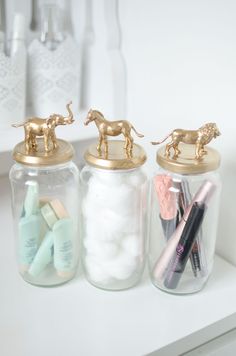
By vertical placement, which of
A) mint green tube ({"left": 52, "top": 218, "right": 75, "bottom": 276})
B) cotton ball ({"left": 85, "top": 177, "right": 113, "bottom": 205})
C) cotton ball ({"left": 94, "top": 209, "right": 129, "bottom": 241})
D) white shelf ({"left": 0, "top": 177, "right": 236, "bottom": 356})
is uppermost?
cotton ball ({"left": 85, "top": 177, "right": 113, "bottom": 205})

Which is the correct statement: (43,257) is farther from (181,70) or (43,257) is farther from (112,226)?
(181,70)

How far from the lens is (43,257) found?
53 centimetres

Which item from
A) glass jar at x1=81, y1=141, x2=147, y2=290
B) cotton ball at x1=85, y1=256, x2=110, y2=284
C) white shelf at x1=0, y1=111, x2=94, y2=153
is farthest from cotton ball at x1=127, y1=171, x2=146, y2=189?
white shelf at x1=0, y1=111, x2=94, y2=153

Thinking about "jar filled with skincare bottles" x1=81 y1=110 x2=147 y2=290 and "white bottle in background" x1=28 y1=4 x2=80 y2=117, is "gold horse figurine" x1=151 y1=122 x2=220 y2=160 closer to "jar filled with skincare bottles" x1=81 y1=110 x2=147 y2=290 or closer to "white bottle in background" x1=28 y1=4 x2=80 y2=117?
"jar filled with skincare bottles" x1=81 y1=110 x2=147 y2=290

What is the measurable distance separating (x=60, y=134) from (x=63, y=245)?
0.85 ft

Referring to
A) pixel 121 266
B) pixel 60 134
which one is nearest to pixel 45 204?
pixel 121 266

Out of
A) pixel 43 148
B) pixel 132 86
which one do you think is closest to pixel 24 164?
pixel 43 148

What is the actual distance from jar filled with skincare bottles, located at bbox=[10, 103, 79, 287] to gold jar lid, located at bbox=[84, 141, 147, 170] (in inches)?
1.1

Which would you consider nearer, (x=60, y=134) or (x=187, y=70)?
(x=187, y=70)

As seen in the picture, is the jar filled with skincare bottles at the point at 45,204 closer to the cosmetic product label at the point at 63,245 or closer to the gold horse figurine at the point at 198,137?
the cosmetic product label at the point at 63,245

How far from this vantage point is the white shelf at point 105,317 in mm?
458

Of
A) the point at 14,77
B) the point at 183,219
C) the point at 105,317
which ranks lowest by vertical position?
the point at 105,317

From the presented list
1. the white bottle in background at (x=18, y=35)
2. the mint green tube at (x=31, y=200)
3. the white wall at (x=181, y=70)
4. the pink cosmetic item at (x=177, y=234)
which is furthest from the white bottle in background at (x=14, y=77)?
the pink cosmetic item at (x=177, y=234)

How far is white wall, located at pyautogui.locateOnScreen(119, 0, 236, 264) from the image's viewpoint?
54 centimetres
